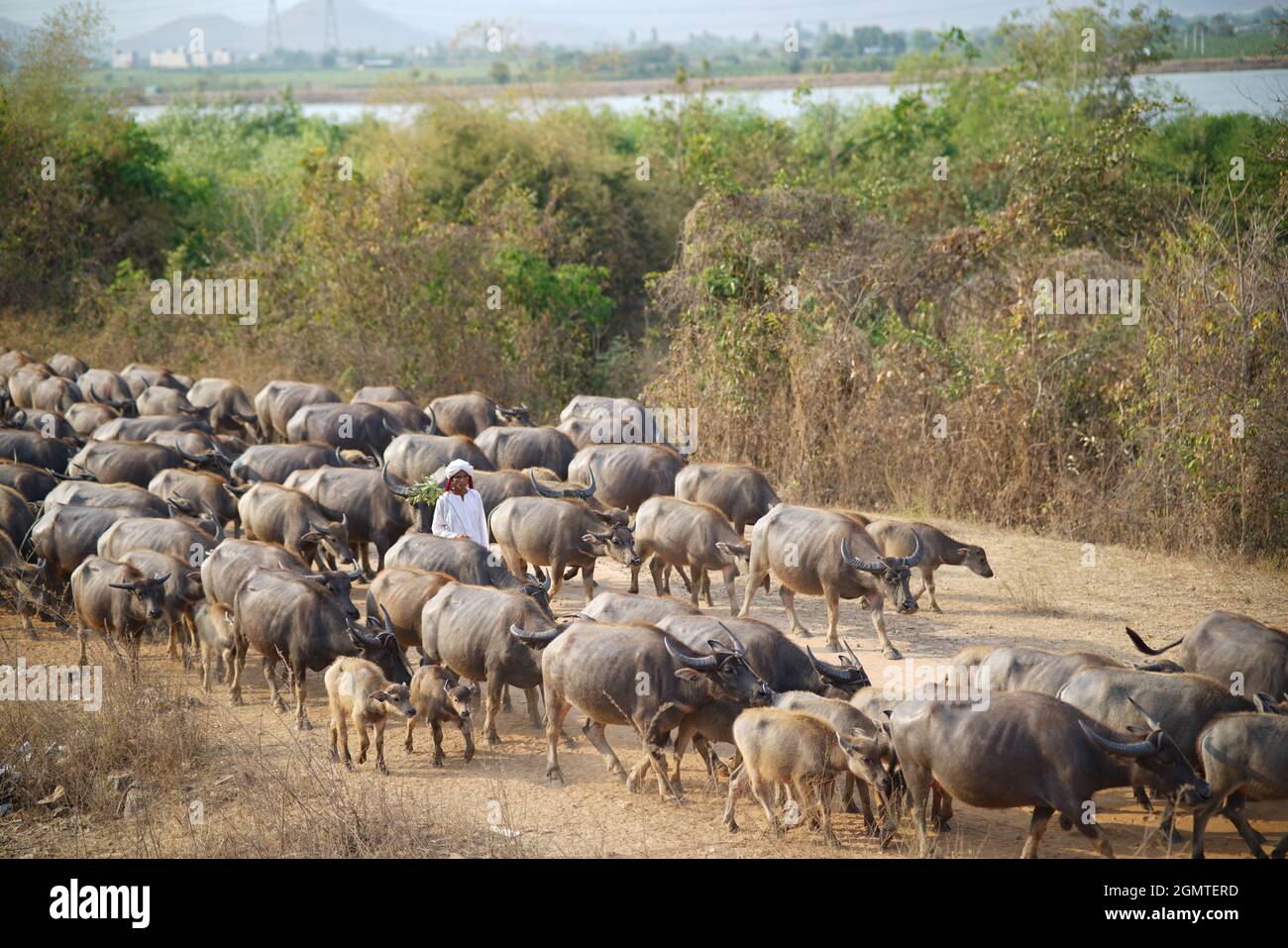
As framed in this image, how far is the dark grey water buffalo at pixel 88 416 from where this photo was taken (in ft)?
60.7

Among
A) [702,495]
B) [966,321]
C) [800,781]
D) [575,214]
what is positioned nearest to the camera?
[800,781]

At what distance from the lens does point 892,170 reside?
28.8 metres

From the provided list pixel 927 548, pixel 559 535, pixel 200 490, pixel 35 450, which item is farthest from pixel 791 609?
pixel 35 450

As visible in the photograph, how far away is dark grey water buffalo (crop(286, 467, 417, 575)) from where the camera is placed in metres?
14.0

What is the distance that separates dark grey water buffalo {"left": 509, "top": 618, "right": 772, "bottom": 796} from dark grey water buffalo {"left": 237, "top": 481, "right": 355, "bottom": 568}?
15.5 ft

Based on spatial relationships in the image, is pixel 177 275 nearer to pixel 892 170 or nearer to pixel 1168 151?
pixel 892 170

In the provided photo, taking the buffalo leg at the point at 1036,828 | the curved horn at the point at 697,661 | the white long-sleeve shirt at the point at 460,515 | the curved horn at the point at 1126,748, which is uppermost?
the white long-sleeve shirt at the point at 460,515

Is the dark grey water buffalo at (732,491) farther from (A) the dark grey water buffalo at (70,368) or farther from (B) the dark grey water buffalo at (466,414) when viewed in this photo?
(A) the dark grey water buffalo at (70,368)

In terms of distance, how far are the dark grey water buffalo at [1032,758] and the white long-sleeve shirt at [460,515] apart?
19.1 feet

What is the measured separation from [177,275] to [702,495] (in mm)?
16149

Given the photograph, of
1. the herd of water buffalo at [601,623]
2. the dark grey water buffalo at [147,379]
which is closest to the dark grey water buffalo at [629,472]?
the herd of water buffalo at [601,623]

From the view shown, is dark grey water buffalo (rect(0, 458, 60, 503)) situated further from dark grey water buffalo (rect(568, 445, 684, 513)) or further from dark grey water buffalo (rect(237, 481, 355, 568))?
dark grey water buffalo (rect(568, 445, 684, 513))

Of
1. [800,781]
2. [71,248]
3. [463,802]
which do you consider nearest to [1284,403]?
[800,781]

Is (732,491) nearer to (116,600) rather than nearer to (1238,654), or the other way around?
(1238,654)
